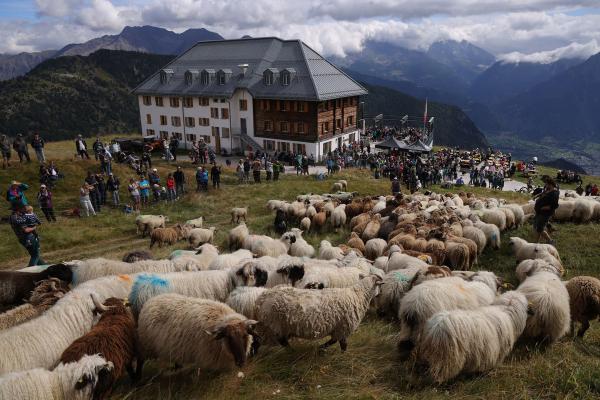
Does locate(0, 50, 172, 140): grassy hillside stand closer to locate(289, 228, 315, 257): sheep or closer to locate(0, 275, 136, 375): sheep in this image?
locate(289, 228, 315, 257): sheep

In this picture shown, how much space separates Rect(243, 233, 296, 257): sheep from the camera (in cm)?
1481

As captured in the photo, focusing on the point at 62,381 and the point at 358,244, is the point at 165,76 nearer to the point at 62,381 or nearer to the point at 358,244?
the point at 358,244

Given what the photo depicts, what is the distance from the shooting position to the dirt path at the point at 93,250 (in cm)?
1666

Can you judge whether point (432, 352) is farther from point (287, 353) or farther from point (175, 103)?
point (175, 103)

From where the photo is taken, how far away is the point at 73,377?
18.8 ft

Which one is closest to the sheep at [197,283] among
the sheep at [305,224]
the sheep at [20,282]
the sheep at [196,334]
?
the sheep at [196,334]

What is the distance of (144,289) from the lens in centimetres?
859

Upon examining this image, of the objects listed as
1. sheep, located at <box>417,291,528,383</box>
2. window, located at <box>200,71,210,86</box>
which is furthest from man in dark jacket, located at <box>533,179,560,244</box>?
window, located at <box>200,71,210,86</box>

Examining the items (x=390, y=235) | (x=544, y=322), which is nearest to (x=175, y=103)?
(x=390, y=235)

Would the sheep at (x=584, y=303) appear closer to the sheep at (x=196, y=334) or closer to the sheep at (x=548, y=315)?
the sheep at (x=548, y=315)

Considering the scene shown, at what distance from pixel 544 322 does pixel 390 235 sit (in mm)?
7949

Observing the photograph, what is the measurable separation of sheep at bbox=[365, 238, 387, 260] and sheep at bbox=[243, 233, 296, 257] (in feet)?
9.44

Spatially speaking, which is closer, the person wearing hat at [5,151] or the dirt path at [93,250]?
the dirt path at [93,250]

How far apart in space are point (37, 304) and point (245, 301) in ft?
14.8
